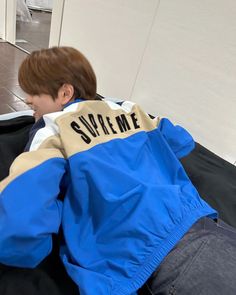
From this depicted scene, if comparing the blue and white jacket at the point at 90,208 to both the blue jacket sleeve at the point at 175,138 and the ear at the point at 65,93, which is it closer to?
the ear at the point at 65,93

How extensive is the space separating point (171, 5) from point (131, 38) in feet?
1.18

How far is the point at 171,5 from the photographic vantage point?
1.69 m

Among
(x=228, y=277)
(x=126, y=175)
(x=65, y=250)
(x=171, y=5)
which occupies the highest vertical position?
(x=171, y=5)

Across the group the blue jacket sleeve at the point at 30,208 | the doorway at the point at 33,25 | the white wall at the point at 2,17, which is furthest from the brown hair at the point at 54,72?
the white wall at the point at 2,17

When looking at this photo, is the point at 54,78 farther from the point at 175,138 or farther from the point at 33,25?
the point at 33,25

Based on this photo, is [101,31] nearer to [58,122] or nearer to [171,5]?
[171,5]

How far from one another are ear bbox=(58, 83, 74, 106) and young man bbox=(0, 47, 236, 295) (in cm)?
10

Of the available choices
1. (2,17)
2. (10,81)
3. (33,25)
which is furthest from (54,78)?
(33,25)

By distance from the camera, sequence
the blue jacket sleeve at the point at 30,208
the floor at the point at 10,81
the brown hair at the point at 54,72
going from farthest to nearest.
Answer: the floor at the point at 10,81 < the brown hair at the point at 54,72 < the blue jacket sleeve at the point at 30,208

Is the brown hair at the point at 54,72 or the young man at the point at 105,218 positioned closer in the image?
the young man at the point at 105,218

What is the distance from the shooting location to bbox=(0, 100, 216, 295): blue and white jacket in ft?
2.10

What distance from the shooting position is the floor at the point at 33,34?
3.27 meters

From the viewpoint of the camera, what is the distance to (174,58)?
5.76 ft

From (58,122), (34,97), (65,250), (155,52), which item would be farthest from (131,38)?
(65,250)
